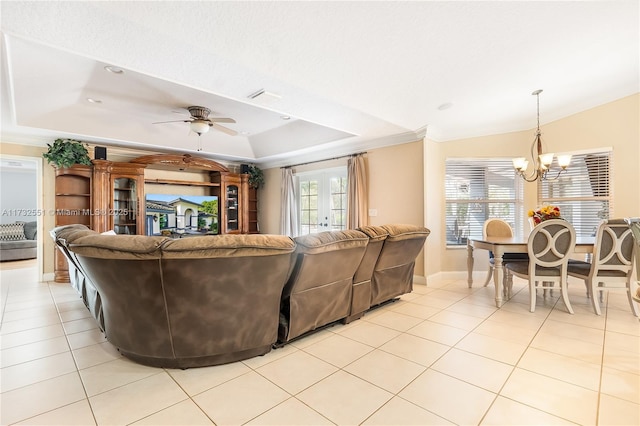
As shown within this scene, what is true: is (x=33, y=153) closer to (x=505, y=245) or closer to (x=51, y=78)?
(x=51, y=78)

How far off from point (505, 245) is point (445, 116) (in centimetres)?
193

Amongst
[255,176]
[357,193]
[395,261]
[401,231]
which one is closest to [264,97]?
[401,231]

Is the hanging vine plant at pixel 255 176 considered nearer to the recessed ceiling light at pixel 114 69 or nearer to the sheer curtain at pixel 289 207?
the sheer curtain at pixel 289 207

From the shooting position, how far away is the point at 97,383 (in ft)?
6.46

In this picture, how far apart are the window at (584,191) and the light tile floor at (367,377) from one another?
163 cm

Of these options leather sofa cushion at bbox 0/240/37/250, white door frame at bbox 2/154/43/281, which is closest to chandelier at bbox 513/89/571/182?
white door frame at bbox 2/154/43/281

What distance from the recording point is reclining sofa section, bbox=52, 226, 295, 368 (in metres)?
1.90

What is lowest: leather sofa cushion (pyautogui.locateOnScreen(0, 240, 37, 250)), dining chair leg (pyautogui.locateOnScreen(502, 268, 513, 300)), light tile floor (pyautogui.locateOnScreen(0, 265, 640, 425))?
light tile floor (pyautogui.locateOnScreen(0, 265, 640, 425))

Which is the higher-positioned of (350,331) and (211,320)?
(211,320)

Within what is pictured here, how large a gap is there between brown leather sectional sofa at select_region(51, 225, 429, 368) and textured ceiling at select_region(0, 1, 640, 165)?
1.45 m

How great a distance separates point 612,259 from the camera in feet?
10.3

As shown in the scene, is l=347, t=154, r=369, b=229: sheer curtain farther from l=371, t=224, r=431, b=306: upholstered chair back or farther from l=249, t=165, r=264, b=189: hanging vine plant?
l=249, t=165, r=264, b=189: hanging vine plant

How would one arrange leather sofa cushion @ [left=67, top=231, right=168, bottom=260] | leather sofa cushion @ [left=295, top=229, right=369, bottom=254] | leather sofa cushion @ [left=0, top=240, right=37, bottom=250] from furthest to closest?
1. leather sofa cushion @ [left=0, top=240, right=37, bottom=250]
2. leather sofa cushion @ [left=295, top=229, right=369, bottom=254]
3. leather sofa cushion @ [left=67, top=231, right=168, bottom=260]

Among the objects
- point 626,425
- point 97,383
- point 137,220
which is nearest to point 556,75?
point 626,425
